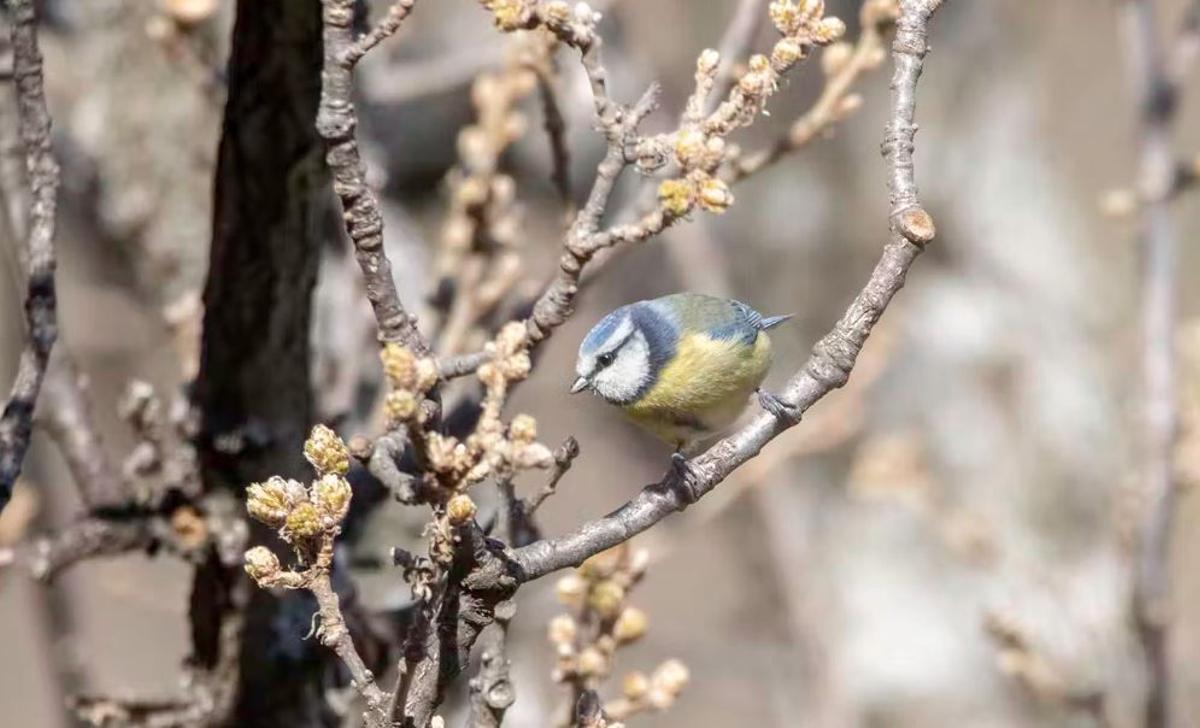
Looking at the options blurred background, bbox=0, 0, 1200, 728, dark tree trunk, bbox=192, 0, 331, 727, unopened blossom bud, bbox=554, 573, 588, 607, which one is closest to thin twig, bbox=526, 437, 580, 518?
unopened blossom bud, bbox=554, 573, 588, 607

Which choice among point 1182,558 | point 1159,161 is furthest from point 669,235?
point 1182,558

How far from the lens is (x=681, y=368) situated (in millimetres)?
1524

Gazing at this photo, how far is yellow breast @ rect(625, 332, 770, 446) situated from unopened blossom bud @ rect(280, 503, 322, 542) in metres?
0.67

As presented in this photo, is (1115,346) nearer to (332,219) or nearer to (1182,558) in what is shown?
(1182,558)

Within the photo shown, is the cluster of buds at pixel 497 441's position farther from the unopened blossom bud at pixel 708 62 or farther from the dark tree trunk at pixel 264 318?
the dark tree trunk at pixel 264 318

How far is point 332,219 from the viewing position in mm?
1946

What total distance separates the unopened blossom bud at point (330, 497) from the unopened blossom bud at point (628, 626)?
0.47 metres

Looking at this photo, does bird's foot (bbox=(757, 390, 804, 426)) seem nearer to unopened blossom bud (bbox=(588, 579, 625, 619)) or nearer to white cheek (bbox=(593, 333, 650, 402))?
unopened blossom bud (bbox=(588, 579, 625, 619))

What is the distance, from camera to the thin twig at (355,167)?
0.99 m

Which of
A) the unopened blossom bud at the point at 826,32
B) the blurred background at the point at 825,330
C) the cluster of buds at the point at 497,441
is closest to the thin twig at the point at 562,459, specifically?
the cluster of buds at the point at 497,441

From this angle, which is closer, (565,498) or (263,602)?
(263,602)

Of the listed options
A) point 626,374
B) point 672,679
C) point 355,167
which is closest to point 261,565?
point 355,167

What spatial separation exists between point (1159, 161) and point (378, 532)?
1.26 metres

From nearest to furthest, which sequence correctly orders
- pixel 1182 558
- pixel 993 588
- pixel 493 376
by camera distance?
pixel 493 376, pixel 993 588, pixel 1182 558
